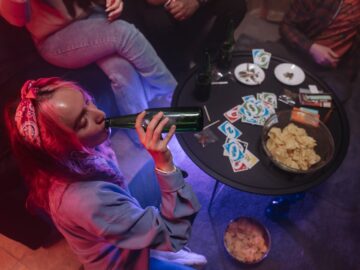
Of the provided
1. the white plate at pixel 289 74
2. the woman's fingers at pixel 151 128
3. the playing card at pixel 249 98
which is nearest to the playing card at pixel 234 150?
the playing card at pixel 249 98

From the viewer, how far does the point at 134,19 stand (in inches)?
91.8

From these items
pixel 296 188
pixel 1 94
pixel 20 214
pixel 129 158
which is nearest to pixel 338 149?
pixel 296 188

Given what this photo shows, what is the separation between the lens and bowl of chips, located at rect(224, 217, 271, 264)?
1742 millimetres

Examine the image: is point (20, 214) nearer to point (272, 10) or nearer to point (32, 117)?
point (32, 117)

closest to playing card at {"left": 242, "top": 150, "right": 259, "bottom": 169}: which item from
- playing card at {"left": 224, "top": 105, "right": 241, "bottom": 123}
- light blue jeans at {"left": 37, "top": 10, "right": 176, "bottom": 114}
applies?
playing card at {"left": 224, "top": 105, "right": 241, "bottom": 123}

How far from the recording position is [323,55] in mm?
2143

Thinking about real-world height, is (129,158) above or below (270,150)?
below

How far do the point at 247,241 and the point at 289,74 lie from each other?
1.04 meters

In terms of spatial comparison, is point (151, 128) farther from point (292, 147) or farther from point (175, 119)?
point (292, 147)

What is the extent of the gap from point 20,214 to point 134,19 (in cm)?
155

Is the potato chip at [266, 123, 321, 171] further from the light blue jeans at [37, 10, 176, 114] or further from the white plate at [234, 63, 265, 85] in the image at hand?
the light blue jeans at [37, 10, 176, 114]

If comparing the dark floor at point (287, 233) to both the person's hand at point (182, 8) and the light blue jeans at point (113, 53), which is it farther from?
the person's hand at point (182, 8)

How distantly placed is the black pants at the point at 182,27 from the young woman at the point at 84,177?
1.38 metres

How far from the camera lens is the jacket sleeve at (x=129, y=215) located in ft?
3.37
